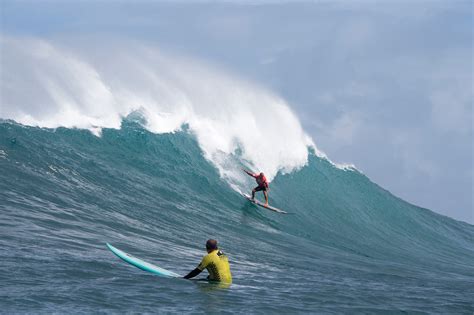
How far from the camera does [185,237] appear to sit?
14.1 m

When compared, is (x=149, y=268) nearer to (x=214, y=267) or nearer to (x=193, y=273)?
(x=193, y=273)

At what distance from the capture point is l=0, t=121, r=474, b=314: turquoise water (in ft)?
25.9

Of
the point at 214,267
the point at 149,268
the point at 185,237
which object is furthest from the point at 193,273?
the point at 185,237

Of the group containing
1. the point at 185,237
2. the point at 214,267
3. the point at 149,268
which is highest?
the point at 185,237

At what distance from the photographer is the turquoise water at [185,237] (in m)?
7.91

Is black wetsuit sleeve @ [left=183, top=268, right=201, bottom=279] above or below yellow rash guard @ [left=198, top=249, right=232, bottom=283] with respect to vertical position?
below

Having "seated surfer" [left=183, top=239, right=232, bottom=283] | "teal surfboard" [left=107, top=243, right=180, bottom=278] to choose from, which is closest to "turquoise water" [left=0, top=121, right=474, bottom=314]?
"teal surfboard" [left=107, top=243, right=180, bottom=278]

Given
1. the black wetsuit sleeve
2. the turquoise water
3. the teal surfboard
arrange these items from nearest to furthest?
the turquoise water
the black wetsuit sleeve
the teal surfboard

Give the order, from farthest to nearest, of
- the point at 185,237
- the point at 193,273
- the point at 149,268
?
the point at 185,237 < the point at 149,268 < the point at 193,273

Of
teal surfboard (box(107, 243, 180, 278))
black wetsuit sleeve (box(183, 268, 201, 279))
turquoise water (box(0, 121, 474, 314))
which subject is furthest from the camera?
teal surfboard (box(107, 243, 180, 278))

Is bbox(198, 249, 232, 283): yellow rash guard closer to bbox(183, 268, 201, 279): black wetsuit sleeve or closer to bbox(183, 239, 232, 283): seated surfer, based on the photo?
bbox(183, 239, 232, 283): seated surfer

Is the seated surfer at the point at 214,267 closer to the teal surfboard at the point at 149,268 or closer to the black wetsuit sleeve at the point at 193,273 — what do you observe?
the black wetsuit sleeve at the point at 193,273

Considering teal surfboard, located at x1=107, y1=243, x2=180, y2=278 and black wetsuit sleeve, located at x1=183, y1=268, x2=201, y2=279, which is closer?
black wetsuit sleeve, located at x1=183, y1=268, x2=201, y2=279

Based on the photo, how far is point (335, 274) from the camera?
479 inches
